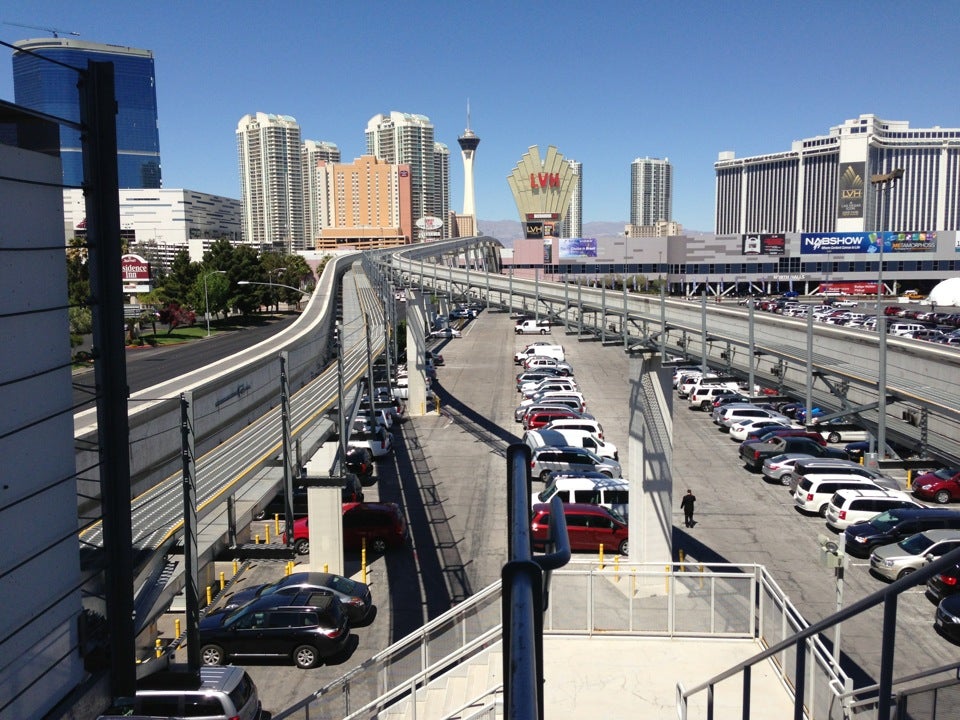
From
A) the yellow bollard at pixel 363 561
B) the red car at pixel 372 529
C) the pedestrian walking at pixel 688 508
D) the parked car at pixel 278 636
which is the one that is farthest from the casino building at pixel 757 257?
the parked car at pixel 278 636

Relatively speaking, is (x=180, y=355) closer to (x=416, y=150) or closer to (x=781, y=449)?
(x=781, y=449)

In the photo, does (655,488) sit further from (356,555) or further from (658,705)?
(356,555)

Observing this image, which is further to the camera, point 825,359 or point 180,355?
point 180,355

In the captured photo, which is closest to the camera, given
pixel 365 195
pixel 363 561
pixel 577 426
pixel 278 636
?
pixel 278 636

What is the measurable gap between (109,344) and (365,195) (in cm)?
15658

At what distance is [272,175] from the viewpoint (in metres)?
184

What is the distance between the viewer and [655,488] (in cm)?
1152

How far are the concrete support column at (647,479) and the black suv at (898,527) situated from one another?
3342mm

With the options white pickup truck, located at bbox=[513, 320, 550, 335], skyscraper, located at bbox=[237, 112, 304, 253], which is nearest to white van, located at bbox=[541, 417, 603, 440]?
white pickup truck, located at bbox=[513, 320, 550, 335]

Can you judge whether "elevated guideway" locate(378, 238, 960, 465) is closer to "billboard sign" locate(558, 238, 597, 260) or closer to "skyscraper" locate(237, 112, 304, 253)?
"billboard sign" locate(558, 238, 597, 260)

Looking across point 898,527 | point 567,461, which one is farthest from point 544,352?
point 898,527

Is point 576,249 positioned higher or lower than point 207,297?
higher

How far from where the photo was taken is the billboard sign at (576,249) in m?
69.1

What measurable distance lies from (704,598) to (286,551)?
514 cm
